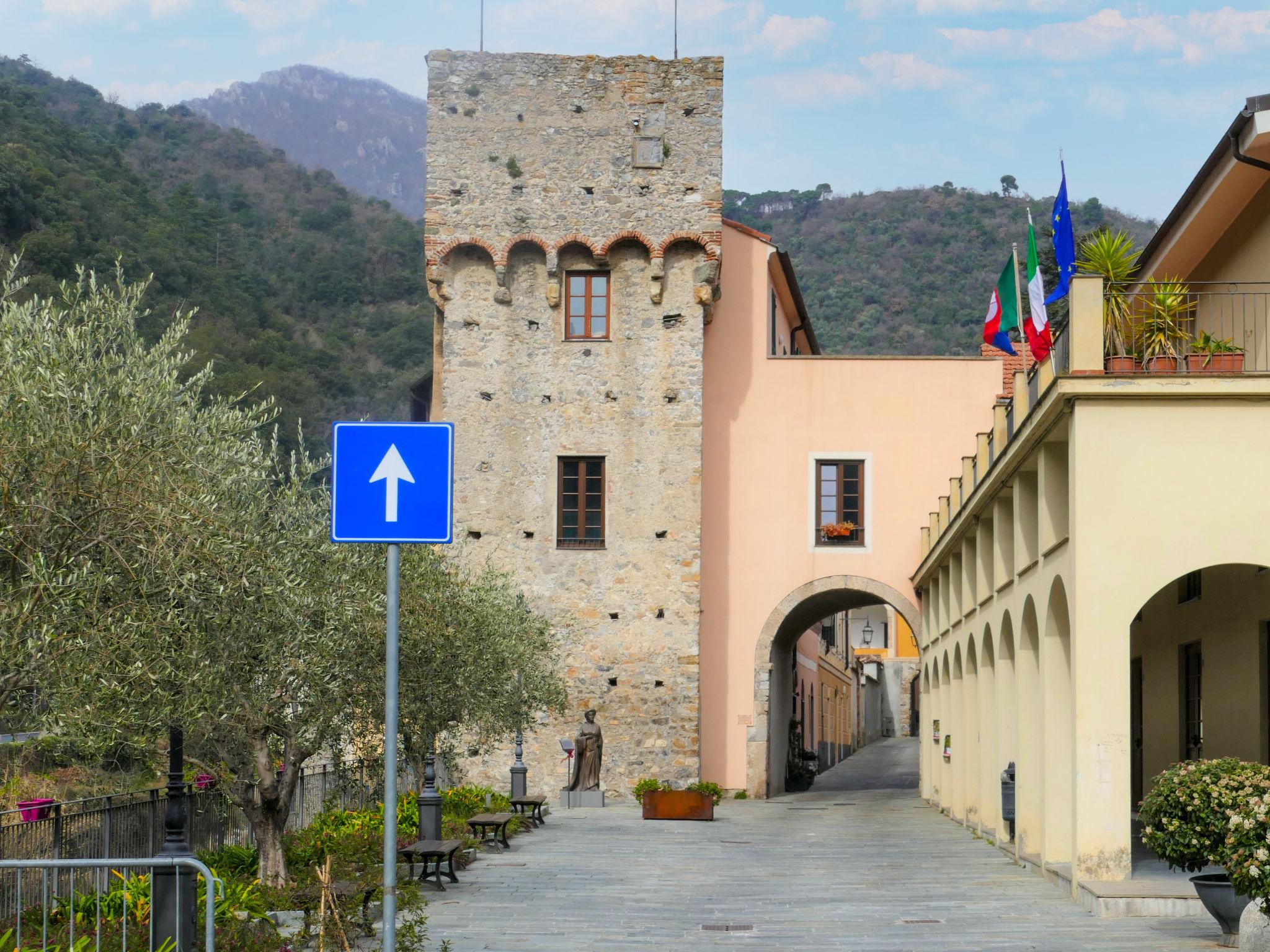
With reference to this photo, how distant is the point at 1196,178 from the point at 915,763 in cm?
3763

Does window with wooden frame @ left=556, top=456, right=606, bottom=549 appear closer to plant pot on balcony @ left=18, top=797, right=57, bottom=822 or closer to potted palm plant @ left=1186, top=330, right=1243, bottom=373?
plant pot on balcony @ left=18, top=797, right=57, bottom=822

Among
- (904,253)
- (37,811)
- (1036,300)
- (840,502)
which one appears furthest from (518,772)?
(904,253)

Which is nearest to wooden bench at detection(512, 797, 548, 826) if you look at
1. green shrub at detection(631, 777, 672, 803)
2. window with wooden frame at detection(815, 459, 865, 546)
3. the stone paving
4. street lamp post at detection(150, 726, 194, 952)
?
the stone paving

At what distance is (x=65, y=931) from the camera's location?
34.9ft

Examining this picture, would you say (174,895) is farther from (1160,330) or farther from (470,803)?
(470,803)

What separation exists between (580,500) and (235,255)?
31219 mm

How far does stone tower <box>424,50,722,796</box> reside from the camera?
30188 millimetres

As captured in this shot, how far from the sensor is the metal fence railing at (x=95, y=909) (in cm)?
823

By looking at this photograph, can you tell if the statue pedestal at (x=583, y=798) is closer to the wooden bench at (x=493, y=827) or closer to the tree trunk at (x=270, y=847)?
the wooden bench at (x=493, y=827)

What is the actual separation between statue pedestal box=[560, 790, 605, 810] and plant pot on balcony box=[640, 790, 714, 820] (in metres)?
3.54

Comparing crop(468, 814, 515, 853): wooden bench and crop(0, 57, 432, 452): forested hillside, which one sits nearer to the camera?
crop(468, 814, 515, 853): wooden bench

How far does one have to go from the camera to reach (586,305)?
3119 centimetres

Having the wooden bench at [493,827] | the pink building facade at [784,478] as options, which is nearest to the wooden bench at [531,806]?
the wooden bench at [493,827]

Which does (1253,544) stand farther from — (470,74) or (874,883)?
(470,74)
